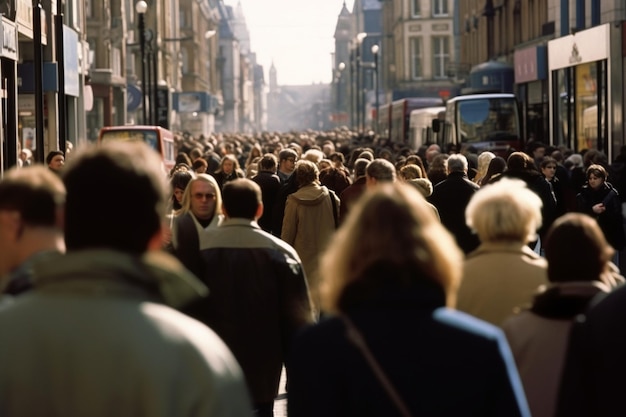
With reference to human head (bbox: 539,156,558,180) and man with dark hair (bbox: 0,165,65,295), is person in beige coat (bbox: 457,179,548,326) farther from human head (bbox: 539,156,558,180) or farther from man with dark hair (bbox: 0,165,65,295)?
human head (bbox: 539,156,558,180)

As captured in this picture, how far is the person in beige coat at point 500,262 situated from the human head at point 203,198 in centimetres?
353

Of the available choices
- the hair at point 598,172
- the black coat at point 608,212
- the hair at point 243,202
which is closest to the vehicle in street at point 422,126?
the hair at point 598,172

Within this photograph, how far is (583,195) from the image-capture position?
17.2 metres

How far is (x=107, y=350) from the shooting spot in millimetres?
3635

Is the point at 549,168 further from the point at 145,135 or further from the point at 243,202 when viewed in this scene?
the point at 145,135

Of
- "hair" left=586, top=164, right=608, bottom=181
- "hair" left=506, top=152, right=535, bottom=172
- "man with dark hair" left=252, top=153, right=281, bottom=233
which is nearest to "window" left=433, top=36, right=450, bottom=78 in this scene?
"man with dark hair" left=252, top=153, right=281, bottom=233

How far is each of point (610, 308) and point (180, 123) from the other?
11468 cm

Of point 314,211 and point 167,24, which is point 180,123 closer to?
point 167,24

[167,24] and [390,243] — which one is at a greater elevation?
[167,24]

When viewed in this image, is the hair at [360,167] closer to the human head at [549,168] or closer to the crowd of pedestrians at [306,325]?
the human head at [549,168]

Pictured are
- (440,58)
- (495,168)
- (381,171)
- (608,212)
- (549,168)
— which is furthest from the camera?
(440,58)

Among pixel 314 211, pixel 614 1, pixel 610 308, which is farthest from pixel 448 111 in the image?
pixel 610 308

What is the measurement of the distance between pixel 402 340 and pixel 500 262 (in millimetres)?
2778

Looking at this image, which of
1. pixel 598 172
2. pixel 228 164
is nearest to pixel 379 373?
pixel 598 172
